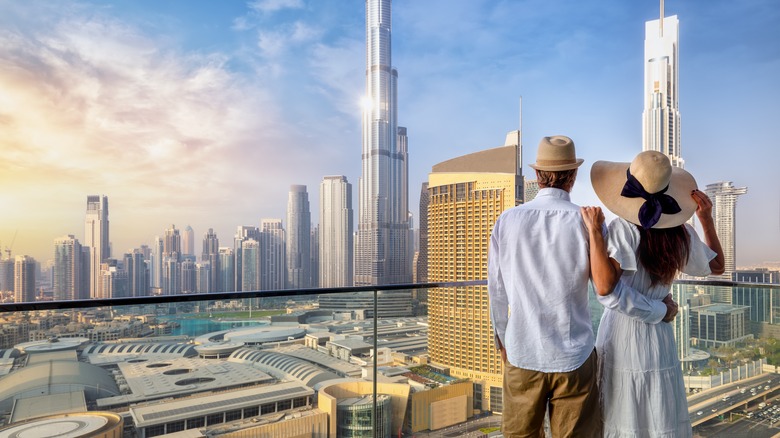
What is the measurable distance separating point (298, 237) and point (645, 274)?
30641 mm

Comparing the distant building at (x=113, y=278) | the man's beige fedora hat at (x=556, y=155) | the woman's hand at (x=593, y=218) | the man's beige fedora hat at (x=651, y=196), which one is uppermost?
the man's beige fedora hat at (x=556, y=155)

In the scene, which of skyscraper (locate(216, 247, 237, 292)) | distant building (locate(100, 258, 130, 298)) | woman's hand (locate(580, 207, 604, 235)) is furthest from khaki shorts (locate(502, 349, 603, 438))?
distant building (locate(100, 258, 130, 298))

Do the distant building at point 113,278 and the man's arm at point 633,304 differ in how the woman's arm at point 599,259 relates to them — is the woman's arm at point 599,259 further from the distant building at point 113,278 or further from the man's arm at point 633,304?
the distant building at point 113,278

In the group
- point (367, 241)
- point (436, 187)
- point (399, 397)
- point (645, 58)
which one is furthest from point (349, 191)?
point (399, 397)

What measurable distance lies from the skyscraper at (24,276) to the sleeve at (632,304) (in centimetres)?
2438

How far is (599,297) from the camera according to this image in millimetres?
1485

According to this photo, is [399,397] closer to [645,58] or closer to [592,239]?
[592,239]

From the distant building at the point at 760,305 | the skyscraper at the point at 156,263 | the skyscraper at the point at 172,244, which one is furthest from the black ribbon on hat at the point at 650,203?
the skyscraper at the point at 172,244

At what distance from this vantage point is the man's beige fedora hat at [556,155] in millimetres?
1563

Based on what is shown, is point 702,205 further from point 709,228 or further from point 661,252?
point 661,252

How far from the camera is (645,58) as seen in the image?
26.1 m

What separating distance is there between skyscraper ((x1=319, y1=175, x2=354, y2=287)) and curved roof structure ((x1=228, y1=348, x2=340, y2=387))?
2348 centimetres

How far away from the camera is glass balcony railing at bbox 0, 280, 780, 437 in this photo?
1954 millimetres

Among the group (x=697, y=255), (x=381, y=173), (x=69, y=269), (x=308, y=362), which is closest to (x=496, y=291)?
(x=697, y=255)
